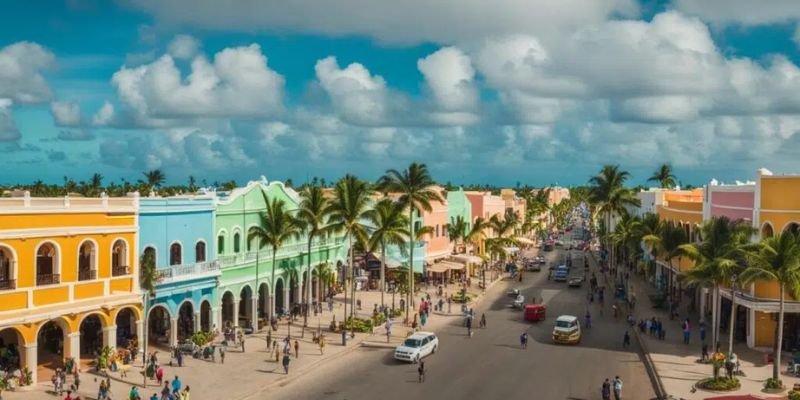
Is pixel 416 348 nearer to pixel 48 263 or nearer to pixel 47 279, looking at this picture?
pixel 47 279

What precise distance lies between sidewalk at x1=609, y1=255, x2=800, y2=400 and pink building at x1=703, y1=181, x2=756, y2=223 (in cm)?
741

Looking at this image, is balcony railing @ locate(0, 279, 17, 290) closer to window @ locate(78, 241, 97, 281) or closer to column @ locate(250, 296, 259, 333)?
window @ locate(78, 241, 97, 281)

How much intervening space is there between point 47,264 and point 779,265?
33.2 meters

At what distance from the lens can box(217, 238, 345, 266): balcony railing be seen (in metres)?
46.8

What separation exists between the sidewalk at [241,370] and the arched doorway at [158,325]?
6.83 ft

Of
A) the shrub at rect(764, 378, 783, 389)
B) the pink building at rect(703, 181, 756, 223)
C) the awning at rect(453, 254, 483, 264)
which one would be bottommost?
the shrub at rect(764, 378, 783, 389)

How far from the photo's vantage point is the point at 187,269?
140 ft

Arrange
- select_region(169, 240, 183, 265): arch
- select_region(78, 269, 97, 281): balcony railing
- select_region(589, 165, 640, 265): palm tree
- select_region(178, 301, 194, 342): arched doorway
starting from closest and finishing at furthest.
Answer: select_region(78, 269, 97, 281): balcony railing
select_region(169, 240, 183, 265): arch
select_region(178, 301, 194, 342): arched doorway
select_region(589, 165, 640, 265): palm tree

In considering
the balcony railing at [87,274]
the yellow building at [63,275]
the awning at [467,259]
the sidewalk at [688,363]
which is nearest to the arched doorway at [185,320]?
the yellow building at [63,275]

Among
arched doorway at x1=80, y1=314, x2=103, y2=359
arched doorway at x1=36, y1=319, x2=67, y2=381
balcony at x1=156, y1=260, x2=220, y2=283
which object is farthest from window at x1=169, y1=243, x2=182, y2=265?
arched doorway at x1=36, y1=319, x2=67, y2=381

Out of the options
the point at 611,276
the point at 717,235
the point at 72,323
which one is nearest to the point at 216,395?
the point at 72,323

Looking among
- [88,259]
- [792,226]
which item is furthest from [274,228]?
[792,226]

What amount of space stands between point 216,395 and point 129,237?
10.4 m

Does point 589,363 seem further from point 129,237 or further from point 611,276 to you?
point 611,276
